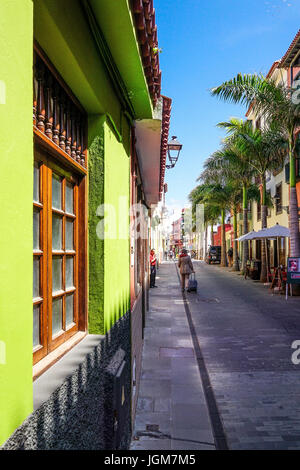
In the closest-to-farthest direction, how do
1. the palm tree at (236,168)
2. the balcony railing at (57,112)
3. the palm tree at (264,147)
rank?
the balcony railing at (57,112) → the palm tree at (264,147) → the palm tree at (236,168)

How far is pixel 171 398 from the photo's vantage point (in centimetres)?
525

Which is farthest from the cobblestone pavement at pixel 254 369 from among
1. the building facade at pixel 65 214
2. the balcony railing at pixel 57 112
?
the balcony railing at pixel 57 112

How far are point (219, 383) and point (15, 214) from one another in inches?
203

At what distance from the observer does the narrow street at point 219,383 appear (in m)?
4.20

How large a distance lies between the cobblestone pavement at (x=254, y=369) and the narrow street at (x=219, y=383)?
0.01 meters

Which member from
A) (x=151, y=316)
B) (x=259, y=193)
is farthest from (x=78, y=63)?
(x=259, y=193)

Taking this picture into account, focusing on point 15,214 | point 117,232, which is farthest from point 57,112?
point 117,232

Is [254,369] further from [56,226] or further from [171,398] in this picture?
[56,226]

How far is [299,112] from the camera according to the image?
49.6 ft

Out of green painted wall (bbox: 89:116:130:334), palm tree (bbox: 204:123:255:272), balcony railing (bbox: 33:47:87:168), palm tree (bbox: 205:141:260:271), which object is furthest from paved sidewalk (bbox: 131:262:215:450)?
palm tree (bbox: 205:141:260:271)

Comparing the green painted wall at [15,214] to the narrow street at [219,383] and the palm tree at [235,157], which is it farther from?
the palm tree at [235,157]

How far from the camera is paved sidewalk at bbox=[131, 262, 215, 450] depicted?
4117mm

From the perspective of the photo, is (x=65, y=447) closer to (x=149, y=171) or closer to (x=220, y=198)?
(x=149, y=171)
